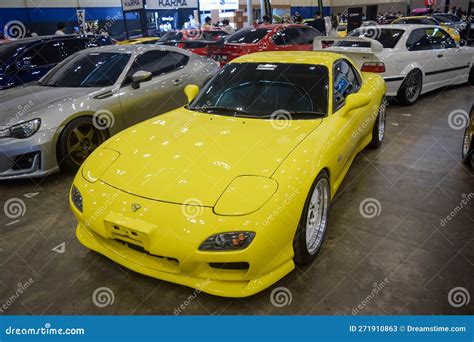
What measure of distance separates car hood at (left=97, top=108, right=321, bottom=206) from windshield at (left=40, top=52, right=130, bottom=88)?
5.58ft

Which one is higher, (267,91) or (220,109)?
(267,91)

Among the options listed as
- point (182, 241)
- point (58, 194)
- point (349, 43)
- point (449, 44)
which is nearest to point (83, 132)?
point (58, 194)

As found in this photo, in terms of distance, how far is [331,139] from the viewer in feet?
8.66

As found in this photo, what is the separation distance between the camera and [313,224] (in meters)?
2.55

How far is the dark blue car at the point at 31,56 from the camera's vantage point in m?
5.59

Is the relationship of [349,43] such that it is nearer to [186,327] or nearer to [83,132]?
[83,132]

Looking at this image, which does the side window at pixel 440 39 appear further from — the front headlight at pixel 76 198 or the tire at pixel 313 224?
the front headlight at pixel 76 198

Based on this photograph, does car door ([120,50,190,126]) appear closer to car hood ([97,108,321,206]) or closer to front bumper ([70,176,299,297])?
car hood ([97,108,321,206])

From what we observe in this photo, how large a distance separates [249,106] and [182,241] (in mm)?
1451

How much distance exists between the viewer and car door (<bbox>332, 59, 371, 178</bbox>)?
9.43 ft

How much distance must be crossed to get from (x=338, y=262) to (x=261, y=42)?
6.40 metres

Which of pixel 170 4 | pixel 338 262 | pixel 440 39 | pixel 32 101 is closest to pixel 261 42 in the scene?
pixel 440 39

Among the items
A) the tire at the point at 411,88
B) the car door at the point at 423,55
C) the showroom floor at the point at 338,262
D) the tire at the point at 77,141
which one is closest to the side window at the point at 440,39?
the car door at the point at 423,55

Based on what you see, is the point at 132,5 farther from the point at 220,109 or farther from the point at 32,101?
the point at 220,109
